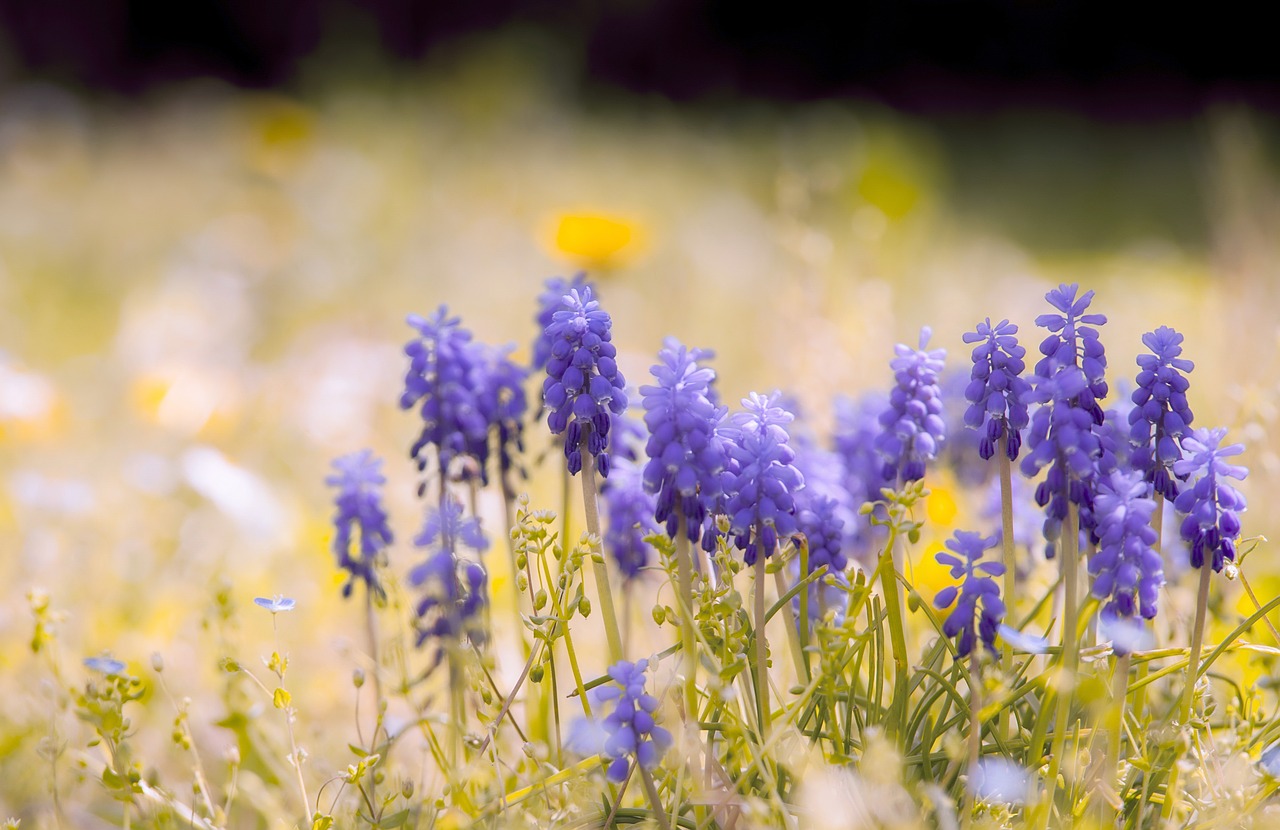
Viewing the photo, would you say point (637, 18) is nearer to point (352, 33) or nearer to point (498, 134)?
point (352, 33)

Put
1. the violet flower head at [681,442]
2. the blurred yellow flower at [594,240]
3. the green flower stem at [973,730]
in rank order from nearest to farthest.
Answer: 1. the green flower stem at [973,730]
2. the violet flower head at [681,442]
3. the blurred yellow flower at [594,240]

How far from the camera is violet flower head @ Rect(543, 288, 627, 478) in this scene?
1638 mm

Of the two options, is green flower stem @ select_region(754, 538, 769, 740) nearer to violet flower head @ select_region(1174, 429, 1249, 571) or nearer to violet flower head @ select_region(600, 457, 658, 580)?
violet flower head @ select_region(600, 457, 658, 580)

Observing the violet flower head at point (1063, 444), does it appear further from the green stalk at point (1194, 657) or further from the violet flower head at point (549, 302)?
the violet flower head at point (549, 302)

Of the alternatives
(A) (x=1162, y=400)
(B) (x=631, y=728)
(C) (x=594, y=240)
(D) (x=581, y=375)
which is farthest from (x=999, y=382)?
(C) (x=594, y=240)

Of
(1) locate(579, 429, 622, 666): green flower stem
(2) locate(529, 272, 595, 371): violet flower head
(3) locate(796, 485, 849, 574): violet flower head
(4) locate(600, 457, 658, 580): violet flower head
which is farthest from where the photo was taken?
(4) locate(600, 457, 658, 580): violet flower head

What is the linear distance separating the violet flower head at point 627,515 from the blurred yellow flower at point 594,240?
9.09 ft

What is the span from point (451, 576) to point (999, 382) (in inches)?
34.8

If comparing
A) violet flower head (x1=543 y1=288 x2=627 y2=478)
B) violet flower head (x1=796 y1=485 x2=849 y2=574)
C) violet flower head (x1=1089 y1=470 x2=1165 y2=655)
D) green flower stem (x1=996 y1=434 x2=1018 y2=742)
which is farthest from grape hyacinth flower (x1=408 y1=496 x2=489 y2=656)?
violet flower head (x1=1089 y1=470 x2=1165 y2=655)

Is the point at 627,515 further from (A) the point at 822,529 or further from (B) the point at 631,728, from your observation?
(B) the point at 631,728

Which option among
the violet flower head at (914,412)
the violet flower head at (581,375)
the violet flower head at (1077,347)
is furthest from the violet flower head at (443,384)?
the violet flower head at (1077,347)

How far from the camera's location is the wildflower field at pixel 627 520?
1.59m

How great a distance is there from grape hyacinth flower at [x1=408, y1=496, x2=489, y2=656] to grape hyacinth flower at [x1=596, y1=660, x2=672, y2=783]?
294 millimetres

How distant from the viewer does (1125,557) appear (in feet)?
4.94
